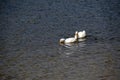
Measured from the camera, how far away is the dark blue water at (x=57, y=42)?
1538 cm

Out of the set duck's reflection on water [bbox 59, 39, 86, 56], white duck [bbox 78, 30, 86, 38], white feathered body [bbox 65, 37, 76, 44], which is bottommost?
duck's reflection on water [bbox 59, 39, 86, 56]

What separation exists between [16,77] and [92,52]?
467 centimetres

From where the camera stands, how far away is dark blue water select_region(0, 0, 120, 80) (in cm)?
1538

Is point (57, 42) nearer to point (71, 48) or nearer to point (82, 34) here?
point (71, 48)

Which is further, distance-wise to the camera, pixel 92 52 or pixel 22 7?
pixel 22 7

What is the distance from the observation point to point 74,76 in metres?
14.7

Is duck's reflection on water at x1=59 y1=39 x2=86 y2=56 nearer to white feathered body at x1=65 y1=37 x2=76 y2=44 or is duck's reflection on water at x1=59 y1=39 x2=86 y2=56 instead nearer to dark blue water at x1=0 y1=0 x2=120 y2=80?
→ dark blue water at x1=0 y1=0 x2=120 y2=80

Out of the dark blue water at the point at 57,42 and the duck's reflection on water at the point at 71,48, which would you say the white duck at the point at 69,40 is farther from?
the dark blue water at the point at 57,42

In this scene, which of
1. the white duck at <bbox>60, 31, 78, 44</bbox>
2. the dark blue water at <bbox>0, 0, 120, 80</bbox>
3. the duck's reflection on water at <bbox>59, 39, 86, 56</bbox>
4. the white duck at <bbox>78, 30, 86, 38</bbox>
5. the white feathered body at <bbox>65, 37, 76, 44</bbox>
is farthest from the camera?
the white duck at <bbox>78, 30, 86, 38</bbox>

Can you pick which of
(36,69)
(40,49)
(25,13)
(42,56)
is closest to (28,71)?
(36,69)

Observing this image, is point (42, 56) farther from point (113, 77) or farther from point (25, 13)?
point (25, 13)

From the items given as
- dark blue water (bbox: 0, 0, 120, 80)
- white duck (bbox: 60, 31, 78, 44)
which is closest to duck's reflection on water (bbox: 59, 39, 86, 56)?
dark blue water (bbox: 0, 0, 120, 80)

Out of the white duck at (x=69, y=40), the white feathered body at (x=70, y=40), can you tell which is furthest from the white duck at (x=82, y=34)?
the white feathered body at (x=70, y=40)

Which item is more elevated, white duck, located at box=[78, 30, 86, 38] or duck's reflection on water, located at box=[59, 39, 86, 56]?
white duck, located at box=[78, 30, 86, 38]
